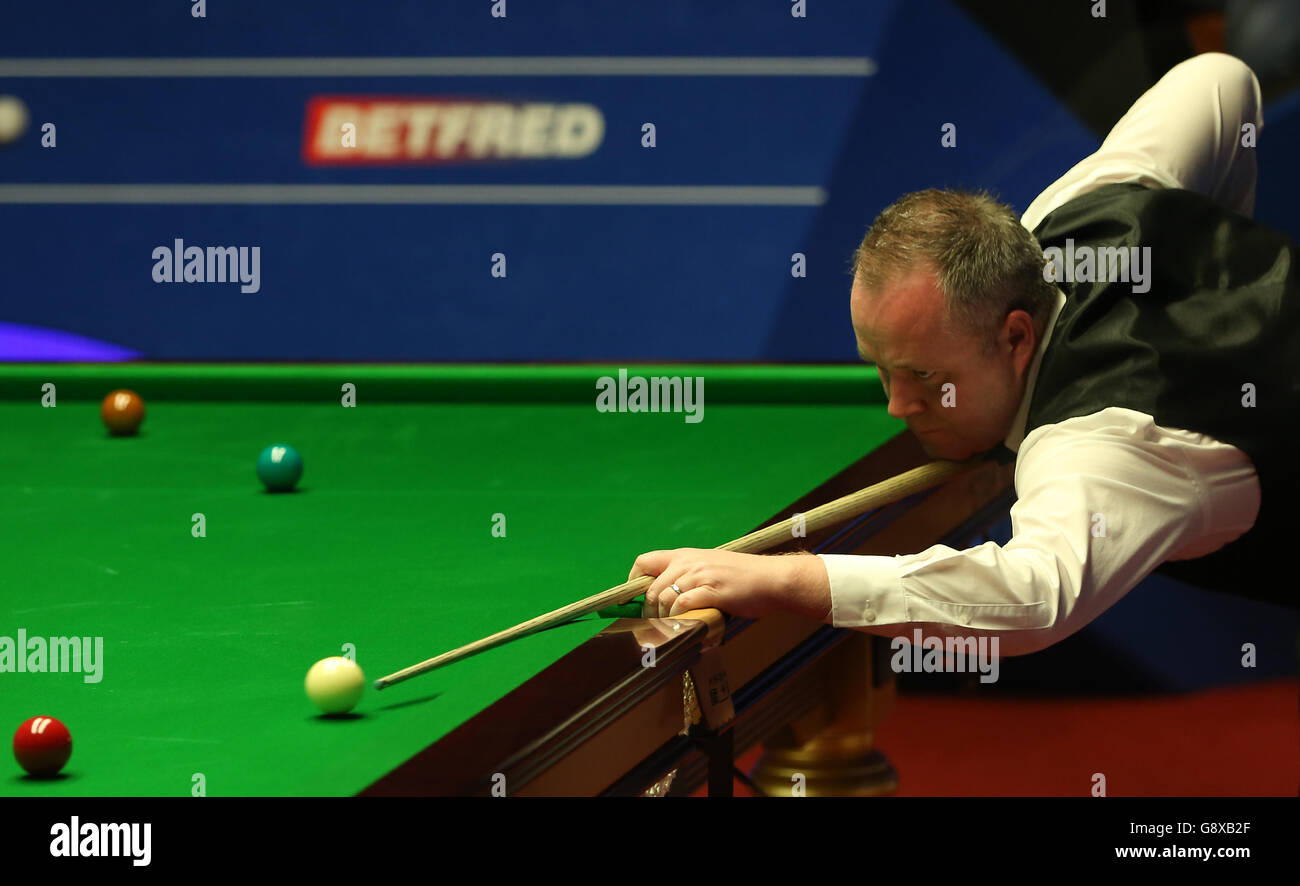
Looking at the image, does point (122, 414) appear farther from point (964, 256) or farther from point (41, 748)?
point (41, 748)

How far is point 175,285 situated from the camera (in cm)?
586

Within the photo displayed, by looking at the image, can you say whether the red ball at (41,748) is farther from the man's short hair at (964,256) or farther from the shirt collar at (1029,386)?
the shirt collar at (1029,386)

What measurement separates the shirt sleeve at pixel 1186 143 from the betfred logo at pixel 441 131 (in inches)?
126

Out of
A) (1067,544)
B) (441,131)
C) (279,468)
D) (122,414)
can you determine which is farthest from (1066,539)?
(441,131)

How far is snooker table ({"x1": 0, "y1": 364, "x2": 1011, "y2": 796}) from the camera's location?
1.38 m

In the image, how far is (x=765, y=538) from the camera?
199 cm

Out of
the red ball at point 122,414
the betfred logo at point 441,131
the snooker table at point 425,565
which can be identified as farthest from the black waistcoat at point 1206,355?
the betfred logo at point 441,131

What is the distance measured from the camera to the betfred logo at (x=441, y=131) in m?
5.73
